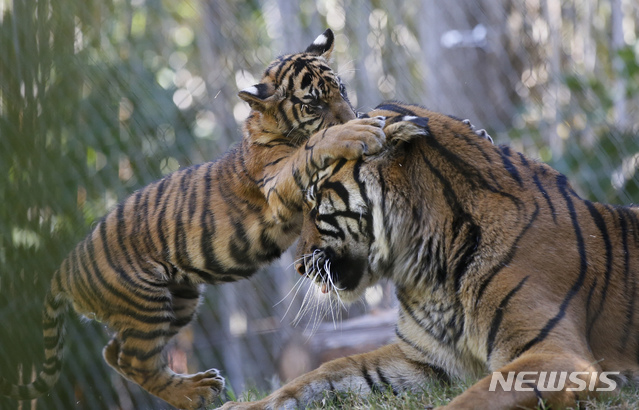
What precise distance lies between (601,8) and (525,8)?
1.51 ft

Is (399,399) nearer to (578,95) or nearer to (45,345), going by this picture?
(45,345)

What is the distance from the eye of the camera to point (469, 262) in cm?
193

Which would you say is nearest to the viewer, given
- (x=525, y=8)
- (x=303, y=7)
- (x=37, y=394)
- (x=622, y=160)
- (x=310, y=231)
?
(x=310, y=231)

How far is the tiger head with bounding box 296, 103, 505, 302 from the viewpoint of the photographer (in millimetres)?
2027

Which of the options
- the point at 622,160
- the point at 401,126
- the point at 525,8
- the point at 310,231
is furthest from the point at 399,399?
the point at 525,8

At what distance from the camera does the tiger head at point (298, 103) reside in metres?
2.89

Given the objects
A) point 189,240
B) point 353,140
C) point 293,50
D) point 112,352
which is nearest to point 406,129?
point 353,140

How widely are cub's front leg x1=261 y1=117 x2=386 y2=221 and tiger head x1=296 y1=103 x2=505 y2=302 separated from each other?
3 cm

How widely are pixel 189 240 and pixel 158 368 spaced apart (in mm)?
522

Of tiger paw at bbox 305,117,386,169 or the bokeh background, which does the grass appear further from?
the bokeh background

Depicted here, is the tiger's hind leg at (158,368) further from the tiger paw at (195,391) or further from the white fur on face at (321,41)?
the white fur on face at (321,41)

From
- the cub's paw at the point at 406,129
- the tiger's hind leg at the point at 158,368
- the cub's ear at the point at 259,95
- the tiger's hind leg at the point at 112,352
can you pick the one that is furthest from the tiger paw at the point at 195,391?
the cub's paw at the point at 406,129

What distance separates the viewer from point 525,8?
151 inches

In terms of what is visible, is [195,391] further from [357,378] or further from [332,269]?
[332,269]
